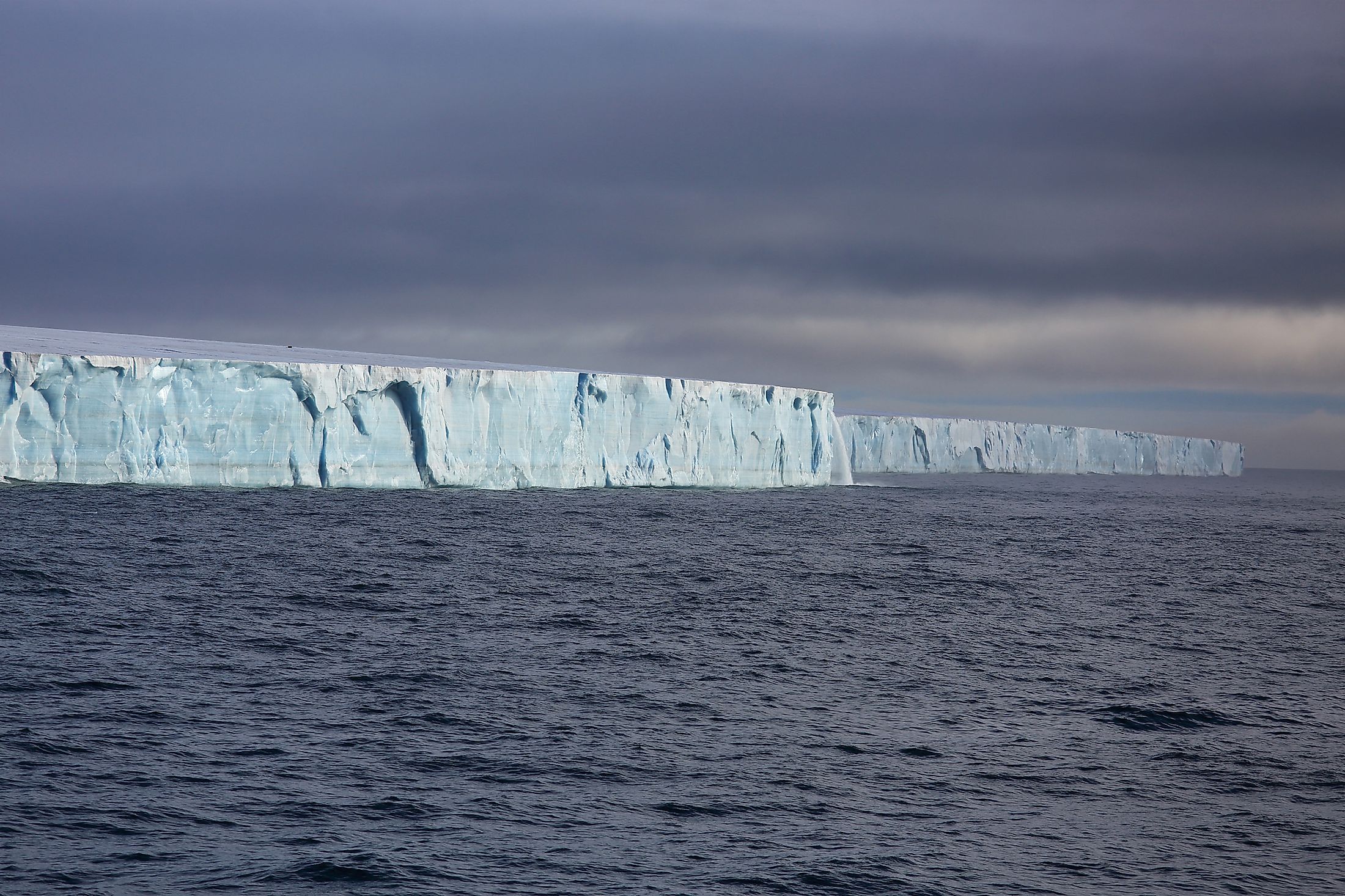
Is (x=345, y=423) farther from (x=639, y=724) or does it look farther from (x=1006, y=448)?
(x=1006, y=448)

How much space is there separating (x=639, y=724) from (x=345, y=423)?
2162 centimetres

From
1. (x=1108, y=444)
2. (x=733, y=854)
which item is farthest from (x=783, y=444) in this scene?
(x=1108, y=444)

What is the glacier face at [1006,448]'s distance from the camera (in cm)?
7050

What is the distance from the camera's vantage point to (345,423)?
3009 cm

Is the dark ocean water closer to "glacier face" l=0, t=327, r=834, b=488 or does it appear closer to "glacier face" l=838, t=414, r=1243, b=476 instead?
"glacier face" l=0, t=327, r=834, b=488

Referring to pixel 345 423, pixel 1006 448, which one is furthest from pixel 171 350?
pixel 1006 448

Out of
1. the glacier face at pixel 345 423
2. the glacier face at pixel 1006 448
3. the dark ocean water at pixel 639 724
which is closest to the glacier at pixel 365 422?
the glacier face at pixel 345 423

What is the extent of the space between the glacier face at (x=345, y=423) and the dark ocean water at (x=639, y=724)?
5.32m

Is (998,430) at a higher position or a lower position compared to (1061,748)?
higher

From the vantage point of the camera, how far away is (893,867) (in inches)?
283

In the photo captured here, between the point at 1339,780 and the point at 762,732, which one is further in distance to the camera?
the point at 762,732

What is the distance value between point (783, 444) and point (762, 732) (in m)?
32.4

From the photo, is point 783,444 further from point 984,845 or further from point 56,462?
point 984,845

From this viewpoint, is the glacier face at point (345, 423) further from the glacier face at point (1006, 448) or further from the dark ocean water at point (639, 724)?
the glacier face at point (1006, 448)
